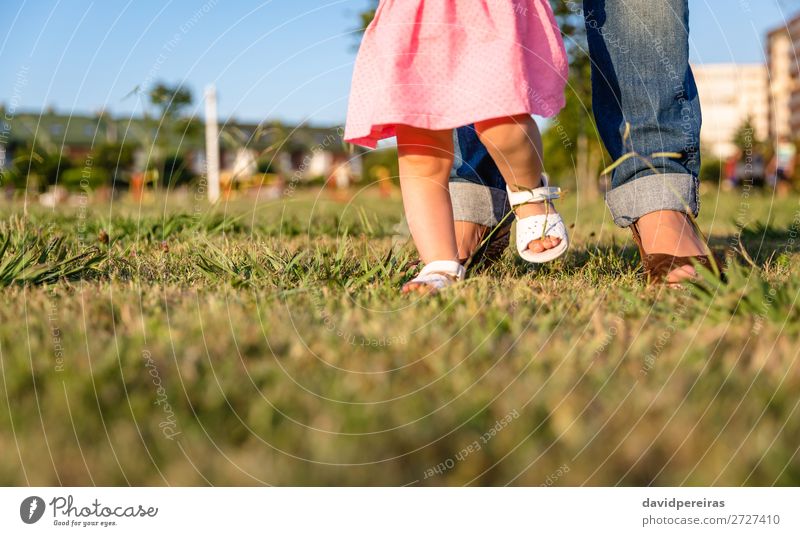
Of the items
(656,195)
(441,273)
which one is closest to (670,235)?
(656,195)

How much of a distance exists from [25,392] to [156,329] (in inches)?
9.1

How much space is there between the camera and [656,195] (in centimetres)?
167

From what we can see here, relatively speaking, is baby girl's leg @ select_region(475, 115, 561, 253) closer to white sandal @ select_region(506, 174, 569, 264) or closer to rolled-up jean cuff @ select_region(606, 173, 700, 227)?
white sandal @ select_region(506, 174, 569, 264)

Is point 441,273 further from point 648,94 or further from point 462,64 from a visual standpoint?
point 648,94

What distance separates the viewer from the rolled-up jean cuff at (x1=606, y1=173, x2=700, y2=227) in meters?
1.66

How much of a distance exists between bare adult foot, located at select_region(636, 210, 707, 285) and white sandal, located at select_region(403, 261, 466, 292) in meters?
0.41

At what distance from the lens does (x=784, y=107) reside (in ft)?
169

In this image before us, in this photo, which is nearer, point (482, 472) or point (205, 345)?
point (482, 472)

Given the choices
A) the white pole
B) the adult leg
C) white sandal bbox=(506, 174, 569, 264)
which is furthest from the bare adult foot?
the white pole

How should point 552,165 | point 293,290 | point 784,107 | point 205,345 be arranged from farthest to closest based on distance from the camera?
point 784,107 → point 552,165 → point 293,290 → point 205,345

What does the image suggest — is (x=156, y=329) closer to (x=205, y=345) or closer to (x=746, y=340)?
(x=205, y=345)

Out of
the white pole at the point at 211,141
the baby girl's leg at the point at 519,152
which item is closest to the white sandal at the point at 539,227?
the baby girl's leg at the point at 519,152
